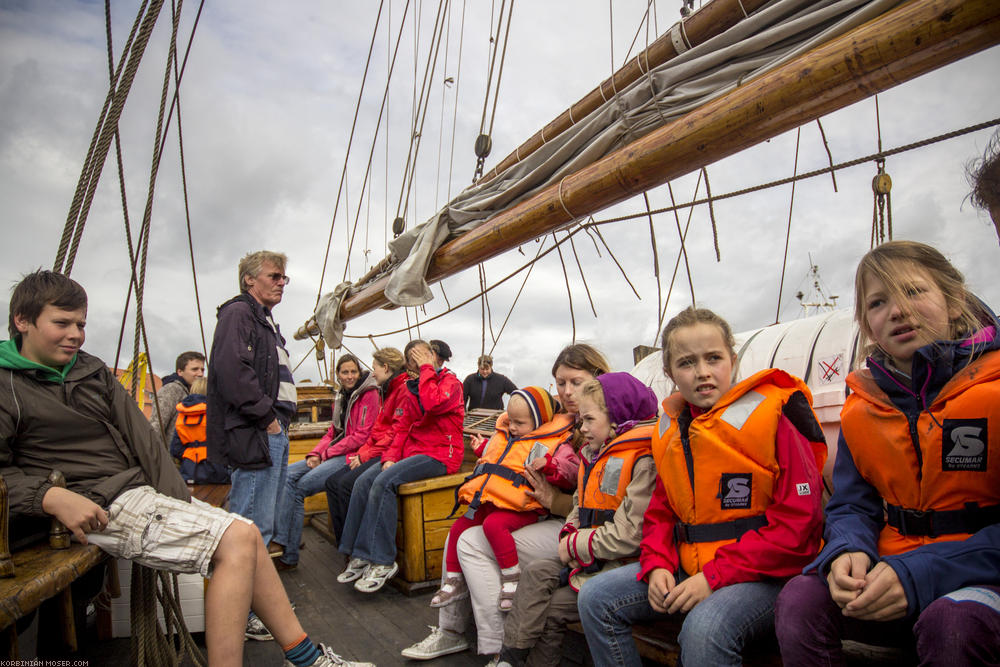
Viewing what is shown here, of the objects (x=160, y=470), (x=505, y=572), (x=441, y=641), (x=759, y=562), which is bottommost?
(x=441, y=641)

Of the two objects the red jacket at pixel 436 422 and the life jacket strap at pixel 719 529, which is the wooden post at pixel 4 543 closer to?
the life jacket strap at pixel 719 529

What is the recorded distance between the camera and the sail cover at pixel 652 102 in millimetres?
1799

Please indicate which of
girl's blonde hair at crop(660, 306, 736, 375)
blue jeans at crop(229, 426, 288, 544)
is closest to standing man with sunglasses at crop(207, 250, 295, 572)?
blue jeans at crop(229, 426, 288, 544)

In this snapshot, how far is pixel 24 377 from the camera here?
1621 millimetres

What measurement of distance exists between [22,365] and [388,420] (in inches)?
92.2

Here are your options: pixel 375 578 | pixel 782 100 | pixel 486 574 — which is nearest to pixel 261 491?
pixel 375 578

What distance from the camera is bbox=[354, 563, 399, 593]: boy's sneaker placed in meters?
2.92

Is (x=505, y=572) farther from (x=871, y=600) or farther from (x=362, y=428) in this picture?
(x=362, y=428)

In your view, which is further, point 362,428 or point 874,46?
point 362,428

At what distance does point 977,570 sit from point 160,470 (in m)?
2.12

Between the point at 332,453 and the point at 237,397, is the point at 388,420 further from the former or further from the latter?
the point at 237,397

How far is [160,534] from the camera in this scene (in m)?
1.63

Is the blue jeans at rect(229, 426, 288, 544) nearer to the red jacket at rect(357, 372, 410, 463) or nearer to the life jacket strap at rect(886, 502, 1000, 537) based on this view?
the red jacket at rect(357, 372, 410, 463)

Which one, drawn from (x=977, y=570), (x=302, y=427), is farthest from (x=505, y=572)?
(x=302, y=427)
